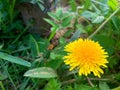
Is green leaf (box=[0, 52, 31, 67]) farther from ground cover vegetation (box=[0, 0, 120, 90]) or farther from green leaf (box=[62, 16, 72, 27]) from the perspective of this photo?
green leaf (box=[62, 16, 72, 27])

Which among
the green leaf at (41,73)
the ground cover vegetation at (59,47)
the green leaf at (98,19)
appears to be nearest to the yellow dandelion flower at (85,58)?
the ground cover vegetation at (59,47)

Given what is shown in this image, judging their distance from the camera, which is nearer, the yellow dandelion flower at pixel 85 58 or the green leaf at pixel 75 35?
the yellow dandelion flower at pixel 85 58

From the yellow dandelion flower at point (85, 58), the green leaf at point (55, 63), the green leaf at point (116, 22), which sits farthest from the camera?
the green leaf at point (116, 22)

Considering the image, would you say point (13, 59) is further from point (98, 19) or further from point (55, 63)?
point (98, 19)

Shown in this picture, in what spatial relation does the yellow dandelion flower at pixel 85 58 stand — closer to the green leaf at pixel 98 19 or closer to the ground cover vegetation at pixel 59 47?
the ground cover vegetation at pixel 59 47

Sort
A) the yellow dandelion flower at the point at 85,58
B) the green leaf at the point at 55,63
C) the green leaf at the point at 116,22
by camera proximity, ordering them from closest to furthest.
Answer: the yellow dandelion flower at the point at 85,58, the green leaf at the point at 55,63, the green leaf at the point at 116,22

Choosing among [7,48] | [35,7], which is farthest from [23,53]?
[35,7]

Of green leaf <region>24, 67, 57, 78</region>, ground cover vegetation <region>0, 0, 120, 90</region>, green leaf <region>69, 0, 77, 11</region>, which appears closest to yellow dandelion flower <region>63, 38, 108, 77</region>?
ground cover vegetation <region>0, 0, 120, 90</region>

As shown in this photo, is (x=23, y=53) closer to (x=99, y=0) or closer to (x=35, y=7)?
(x=35, y=7)
